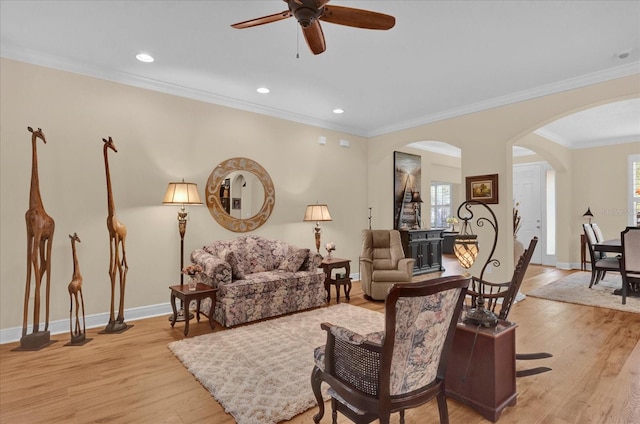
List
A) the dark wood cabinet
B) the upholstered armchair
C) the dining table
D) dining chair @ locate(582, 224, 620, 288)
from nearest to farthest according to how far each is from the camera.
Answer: the upholstered armchair, the dining table, dining chair @ locate(582, 224, 620, 288), the dark wood cabinet

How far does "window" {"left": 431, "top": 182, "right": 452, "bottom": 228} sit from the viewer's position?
36.0ft

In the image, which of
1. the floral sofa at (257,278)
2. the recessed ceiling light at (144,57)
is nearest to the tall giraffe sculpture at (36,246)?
the recessed ceiling light at (144,57)

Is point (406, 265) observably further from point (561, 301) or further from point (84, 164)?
point (84, 164)

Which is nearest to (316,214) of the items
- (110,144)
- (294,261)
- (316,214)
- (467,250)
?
(316,214)

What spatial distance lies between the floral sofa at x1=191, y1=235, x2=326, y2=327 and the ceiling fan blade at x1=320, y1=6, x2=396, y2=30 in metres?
2.71

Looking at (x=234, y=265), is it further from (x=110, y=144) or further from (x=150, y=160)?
(x=110, y=144)

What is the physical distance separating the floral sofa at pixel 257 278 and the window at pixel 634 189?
7.22 meters

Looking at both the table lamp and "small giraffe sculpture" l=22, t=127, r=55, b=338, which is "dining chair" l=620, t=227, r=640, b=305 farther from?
A: "small giraffe sculpture" l=22, t=127, r=55, b=338

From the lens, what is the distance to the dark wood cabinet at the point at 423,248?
6.71m

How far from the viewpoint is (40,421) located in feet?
6.69

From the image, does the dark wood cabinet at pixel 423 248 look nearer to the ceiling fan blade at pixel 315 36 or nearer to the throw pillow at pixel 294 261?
the throw pillow at pixel 294 261

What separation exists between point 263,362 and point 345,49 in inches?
123

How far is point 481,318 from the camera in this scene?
2148 millimetres

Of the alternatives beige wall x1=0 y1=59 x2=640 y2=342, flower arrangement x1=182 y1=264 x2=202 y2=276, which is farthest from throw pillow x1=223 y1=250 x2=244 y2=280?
beige wall x1=0 y1=59 x2=640 y2=342
